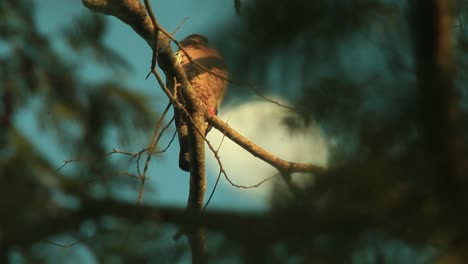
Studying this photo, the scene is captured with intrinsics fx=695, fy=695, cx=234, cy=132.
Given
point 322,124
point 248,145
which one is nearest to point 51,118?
point 322,124

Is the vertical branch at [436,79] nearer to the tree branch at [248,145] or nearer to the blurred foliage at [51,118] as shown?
the blurred foliage at [51,118]

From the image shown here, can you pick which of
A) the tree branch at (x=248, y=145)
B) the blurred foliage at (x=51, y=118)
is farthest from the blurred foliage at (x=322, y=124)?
the tree branch at (x=248, y=145)

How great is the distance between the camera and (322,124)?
6.39ft

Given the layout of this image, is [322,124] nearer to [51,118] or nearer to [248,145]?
[51,118]

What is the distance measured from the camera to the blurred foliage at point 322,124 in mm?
1384

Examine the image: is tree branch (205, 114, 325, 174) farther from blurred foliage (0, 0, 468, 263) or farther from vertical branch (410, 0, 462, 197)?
vertical branch (410, 0, 462, 197)

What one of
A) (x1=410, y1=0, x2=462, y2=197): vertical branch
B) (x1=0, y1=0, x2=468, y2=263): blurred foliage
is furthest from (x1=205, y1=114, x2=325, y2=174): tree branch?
(x1=410, y1=0, x2=462, y2=197): vertical branch

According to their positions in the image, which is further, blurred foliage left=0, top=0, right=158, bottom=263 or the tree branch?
the tree branch

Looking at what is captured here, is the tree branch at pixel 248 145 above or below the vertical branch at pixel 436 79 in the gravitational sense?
above

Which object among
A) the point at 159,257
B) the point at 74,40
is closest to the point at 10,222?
the point at 159,257

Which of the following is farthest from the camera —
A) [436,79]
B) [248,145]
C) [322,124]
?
[248,145]

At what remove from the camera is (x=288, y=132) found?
2221mm

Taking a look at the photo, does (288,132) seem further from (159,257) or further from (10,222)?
(10,222)

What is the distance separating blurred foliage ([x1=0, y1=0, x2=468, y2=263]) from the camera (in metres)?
1.38
